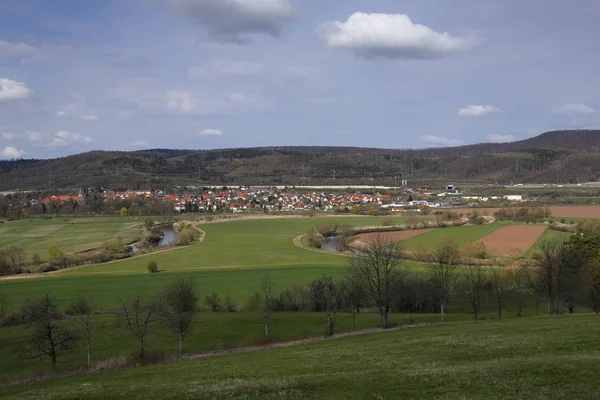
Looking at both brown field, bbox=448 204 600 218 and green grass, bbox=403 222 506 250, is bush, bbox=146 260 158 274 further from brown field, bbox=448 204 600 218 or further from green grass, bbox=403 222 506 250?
brown field, bbox=448 204 600 218

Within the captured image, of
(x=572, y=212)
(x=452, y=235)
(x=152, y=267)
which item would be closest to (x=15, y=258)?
(x=152, y=267)

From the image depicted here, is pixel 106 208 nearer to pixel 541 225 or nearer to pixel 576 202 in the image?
pixel 541 225

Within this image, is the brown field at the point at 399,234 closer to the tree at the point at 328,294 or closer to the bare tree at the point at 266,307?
the bare tree at the point at 266,307

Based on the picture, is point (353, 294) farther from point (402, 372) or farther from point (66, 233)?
point (66, 233)

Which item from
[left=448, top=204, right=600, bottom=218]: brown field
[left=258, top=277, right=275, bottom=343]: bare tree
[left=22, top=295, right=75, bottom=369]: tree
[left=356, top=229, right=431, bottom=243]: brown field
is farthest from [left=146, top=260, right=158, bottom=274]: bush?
[left=448, top=204, right=600, bottom=218]: brown field

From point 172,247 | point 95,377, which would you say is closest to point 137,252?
point 172,247

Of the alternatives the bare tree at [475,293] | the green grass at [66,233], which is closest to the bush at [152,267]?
the green grass at [66,233]

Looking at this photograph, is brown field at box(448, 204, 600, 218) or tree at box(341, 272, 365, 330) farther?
brown field at box(448, 204, 600, 218)
